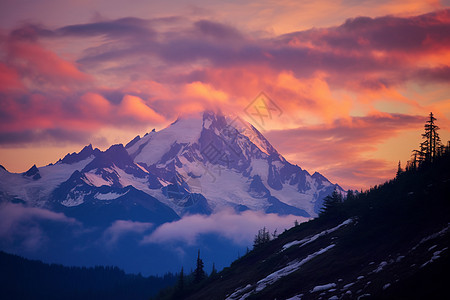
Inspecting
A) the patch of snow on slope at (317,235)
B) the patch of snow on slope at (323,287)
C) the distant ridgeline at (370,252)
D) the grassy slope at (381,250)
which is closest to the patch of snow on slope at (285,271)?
the distant ridgeline at (370,252)

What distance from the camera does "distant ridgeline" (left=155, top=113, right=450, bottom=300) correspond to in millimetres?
64188

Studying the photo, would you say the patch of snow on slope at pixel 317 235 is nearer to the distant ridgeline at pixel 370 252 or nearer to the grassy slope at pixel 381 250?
the distant ridgeline at pixel 370 252

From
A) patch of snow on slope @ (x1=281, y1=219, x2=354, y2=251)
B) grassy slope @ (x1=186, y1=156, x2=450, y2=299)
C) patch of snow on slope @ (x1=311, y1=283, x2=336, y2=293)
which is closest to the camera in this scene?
grassy slope @ (x1=186, y1=156, x2=450, y2=299)

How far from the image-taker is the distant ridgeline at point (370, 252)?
6419 cm

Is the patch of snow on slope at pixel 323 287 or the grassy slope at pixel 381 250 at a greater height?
the grassy slope at pixel 381 250

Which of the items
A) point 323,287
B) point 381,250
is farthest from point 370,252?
point 323,287

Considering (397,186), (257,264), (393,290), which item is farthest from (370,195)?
(393,290)

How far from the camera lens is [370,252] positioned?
84500mm

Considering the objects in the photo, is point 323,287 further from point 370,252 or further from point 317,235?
point 317,235

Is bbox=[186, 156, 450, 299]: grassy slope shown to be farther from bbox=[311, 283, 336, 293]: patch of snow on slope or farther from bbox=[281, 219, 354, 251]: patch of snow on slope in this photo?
bbox=[281, 219, 354, 251]: patch of snow on slope

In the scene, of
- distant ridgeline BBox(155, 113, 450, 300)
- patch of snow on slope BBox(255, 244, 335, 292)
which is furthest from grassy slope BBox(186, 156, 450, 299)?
patch of snow on slope BBox(255, 244, 335, 292)

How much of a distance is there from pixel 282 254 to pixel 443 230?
1907 inches

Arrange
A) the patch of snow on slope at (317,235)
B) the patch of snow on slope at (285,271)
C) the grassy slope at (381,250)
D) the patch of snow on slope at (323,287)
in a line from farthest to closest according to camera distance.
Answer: the patch of snow on slope at (317,235)
the patch of snow on slope at (285,271)
the patch of snow on slope at (323,287)
the grassy slope at (381,250)

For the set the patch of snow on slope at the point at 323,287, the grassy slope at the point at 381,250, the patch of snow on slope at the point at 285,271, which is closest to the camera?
the grassy slope at the point at 381,250
